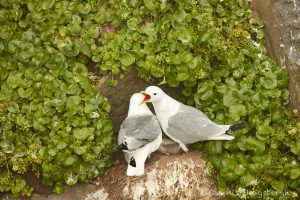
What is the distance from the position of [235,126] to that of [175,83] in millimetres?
811

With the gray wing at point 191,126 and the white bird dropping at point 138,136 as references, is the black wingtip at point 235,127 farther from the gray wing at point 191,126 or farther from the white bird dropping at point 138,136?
the white bird dropping at point 138,136

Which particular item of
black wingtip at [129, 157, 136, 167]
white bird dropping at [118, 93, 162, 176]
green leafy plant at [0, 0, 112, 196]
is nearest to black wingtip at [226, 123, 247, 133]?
white bird dropping at [118, 93, 162, 176]

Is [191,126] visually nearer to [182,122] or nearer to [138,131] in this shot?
[182,122]

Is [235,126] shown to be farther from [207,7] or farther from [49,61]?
[49,61]

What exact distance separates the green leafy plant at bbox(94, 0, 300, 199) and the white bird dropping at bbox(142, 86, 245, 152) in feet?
0.51

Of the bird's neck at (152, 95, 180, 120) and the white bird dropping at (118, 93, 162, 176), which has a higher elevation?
the bird's neck at (152, 95, 180, 120)

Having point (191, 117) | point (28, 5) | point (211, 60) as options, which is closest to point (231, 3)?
point (211, 60)

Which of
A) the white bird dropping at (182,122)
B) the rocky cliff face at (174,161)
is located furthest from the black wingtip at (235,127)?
the rocky cliff face at (174,161)

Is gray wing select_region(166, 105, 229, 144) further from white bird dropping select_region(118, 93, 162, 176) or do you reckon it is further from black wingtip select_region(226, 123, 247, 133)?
white bird dropping select_region(118, 93, 162, 176)

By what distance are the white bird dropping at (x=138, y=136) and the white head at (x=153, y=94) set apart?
6 centimetres

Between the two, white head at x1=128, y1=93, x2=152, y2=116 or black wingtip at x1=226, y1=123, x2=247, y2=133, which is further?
white head at x1=128, y1=93, x2=152, y2=116

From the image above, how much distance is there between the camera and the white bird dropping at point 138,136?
4.76 meters

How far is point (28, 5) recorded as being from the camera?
529 centimetres

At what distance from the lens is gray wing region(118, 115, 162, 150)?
4.73 metres
